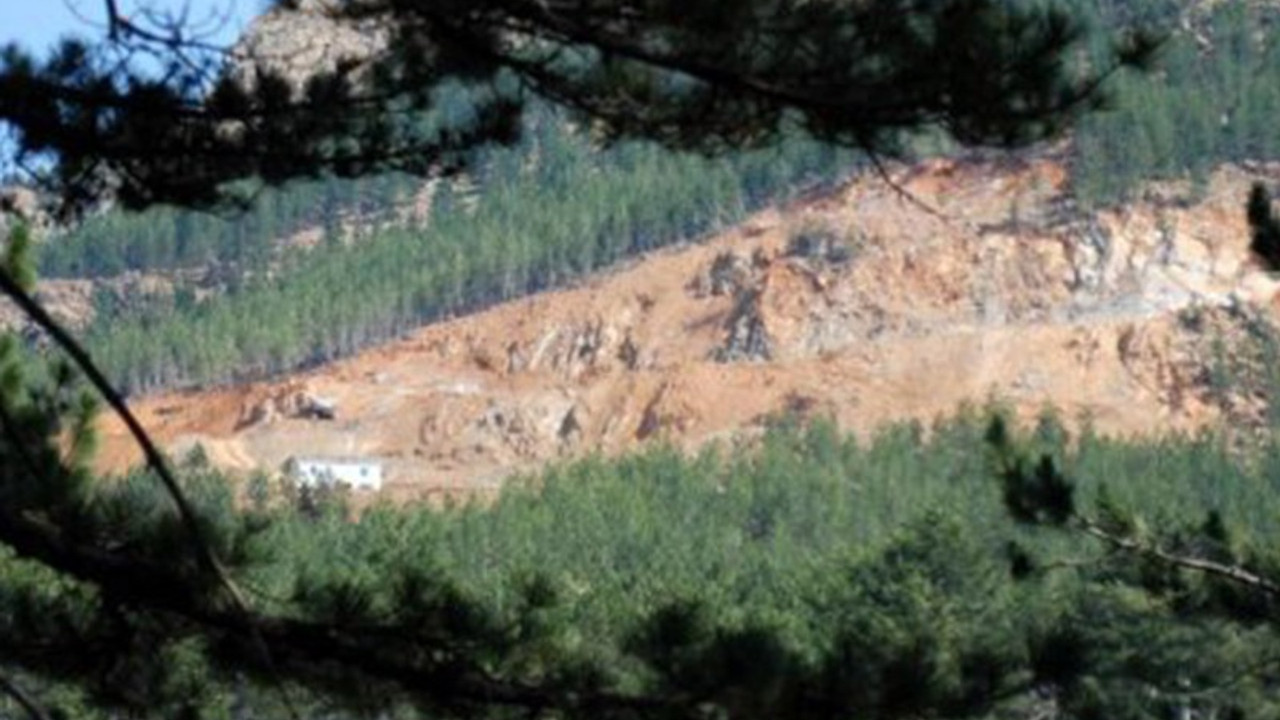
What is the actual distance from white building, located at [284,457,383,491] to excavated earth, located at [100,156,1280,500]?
2.08ft

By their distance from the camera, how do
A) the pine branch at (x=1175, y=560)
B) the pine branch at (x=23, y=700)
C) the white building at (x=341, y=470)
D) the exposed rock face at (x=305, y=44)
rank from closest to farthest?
1. the pine branch at (x=23, y=700)
2. the exposed rock face at (x=305, y=44)
3. the pine branch at (x=1175, y=560)
4. the white building at (x=341, y=470)

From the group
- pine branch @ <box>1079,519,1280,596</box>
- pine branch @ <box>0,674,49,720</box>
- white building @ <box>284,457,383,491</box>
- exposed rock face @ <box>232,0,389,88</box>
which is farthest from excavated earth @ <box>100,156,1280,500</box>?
pine branch @ <box>0,674,49,720</box>

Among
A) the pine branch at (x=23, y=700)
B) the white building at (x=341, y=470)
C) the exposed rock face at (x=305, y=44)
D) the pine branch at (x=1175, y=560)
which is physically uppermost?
the exposed rock face at (x=305, y=44)

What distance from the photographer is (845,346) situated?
91.9 metres

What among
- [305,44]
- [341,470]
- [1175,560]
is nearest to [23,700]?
[305,44]

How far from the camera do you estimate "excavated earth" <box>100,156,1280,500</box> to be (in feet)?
285

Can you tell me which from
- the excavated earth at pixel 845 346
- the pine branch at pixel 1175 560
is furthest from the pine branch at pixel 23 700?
the excavated earth at pixel 845 346

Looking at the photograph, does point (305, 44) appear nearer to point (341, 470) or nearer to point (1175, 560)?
point (1175, 560)

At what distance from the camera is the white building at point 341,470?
87250mm

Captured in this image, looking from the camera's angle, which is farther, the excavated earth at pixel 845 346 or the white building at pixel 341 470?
the white building at pixel 341 470

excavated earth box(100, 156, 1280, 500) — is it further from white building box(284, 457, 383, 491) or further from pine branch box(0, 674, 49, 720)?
pine branch box(0, 674, 49, 720)

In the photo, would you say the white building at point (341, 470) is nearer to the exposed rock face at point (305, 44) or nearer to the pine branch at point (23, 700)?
the exposed rock face at point (305, 44)

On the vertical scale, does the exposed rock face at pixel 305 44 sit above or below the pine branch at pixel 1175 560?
above

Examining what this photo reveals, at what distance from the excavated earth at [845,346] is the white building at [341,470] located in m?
0.63
